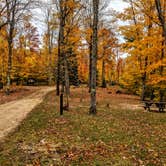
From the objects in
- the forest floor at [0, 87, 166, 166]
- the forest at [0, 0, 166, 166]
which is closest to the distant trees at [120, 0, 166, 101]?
the forest at [0, 0, 166, 166]

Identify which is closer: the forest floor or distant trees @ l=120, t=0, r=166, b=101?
the forest floor

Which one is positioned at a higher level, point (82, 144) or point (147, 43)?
point (147, 43)

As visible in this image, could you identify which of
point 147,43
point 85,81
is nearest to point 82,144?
point 147,43

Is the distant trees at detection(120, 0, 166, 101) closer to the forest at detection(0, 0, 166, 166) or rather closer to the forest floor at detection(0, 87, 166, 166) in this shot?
the forest at detection(0, 0, 166, 166)

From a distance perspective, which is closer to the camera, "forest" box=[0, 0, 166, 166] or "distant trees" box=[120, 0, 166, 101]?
"forest" box=[0, 0, 166, 166]

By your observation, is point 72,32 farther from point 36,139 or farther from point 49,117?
point 36,139

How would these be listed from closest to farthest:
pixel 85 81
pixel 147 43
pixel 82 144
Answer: pixel 82 144 < pixel 147 43 < pixel 85 81

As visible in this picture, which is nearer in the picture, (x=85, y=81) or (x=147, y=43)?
(x=147, y=43)

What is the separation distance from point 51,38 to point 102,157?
43.9 m

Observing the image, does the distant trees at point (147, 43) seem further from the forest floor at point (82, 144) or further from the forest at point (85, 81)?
the forest floor at point (82, 144)

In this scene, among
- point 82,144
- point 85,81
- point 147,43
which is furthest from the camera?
point 85,81

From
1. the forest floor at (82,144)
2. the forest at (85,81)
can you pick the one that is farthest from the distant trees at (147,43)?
the forest floor at (82,144)

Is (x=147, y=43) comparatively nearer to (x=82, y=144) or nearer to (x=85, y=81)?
(x=82, y=144)

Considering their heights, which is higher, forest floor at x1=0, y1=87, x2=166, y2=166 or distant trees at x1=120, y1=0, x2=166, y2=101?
distant trees at x1=120, y1=0, x2=166, y2=101
